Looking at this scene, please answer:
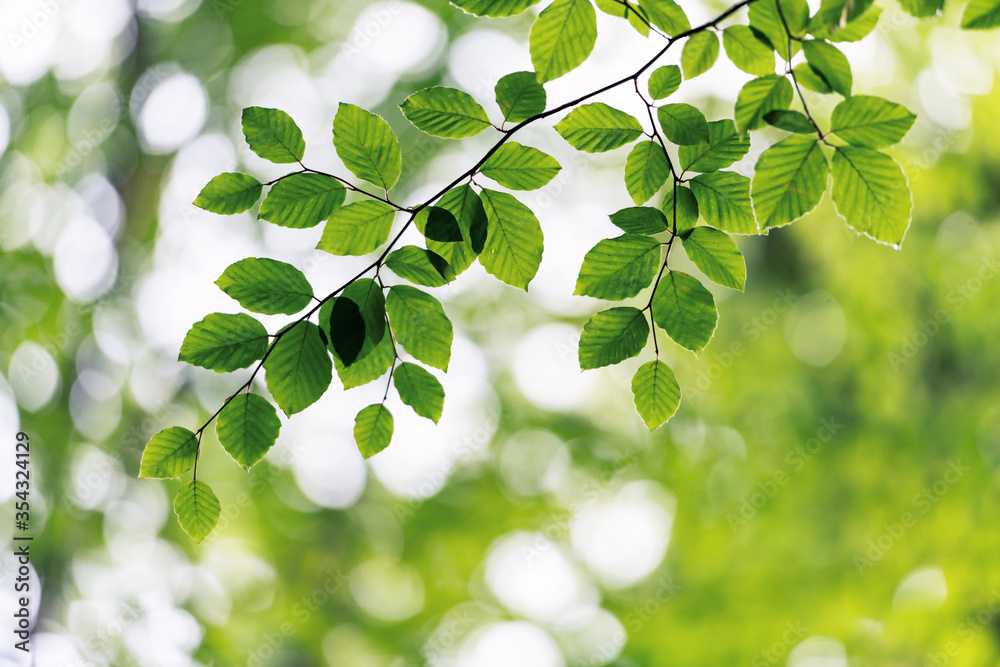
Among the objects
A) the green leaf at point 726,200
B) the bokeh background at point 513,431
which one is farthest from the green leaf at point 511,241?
the bokeh background at point 513,431

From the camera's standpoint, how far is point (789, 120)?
606 millimetres

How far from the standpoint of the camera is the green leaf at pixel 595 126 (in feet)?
2.32

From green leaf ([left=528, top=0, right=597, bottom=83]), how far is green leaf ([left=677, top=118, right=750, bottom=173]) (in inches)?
6.6

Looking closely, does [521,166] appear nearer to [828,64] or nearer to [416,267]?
[416,267]

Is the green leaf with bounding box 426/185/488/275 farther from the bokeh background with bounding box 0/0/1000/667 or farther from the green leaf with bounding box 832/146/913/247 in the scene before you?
the bokeh background with bounding box 0/0/1000/667

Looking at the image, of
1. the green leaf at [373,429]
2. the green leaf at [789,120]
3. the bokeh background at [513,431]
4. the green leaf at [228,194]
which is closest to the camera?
the green leaf at [789,120]

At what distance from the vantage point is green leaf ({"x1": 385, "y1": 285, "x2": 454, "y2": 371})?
2.37 feet

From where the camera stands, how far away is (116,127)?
5.52 meters

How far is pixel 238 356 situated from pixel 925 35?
615 centimetres

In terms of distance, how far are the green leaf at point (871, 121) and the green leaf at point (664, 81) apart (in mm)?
181

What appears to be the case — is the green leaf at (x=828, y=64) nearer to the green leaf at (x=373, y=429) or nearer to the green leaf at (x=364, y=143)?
the green leaf at (x=364, y=143)

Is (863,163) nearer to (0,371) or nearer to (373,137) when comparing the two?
(373,137)

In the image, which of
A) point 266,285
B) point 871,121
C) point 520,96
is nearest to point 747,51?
point 871,121

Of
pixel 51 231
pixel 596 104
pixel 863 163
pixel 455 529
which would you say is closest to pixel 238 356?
pixel 596 104
